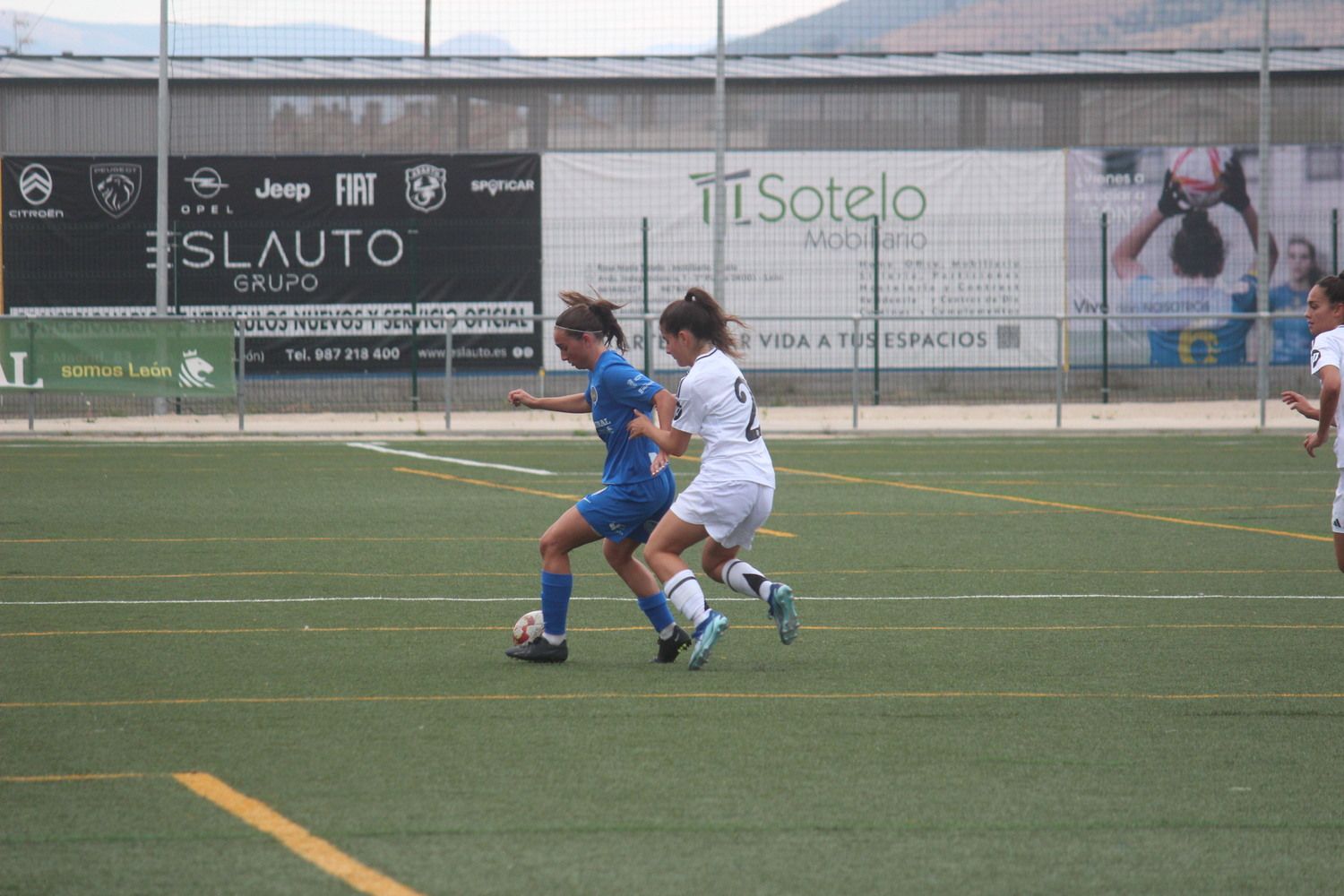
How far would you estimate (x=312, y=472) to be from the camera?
18.0 m

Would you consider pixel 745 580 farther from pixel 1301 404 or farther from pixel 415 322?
pixel 415 322

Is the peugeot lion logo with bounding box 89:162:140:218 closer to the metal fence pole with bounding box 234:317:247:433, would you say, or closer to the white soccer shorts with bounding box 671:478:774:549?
the metal fence pole with bounding box 234:317:247:433

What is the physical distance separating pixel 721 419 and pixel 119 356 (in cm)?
1701

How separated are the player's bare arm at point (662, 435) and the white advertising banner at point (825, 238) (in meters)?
20.6

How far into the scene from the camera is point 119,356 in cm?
2273

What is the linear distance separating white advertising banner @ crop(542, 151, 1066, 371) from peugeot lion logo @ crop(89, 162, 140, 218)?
6.83m

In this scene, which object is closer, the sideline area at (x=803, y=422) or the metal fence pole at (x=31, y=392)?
the metal fence pole at (x=31, y=392)

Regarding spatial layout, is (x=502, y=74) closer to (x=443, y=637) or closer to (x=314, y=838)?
(x=443, y=637)

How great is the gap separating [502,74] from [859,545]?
21798mm

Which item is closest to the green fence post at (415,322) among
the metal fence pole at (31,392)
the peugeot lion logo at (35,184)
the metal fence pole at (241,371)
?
the metal fence pole at (241,371)

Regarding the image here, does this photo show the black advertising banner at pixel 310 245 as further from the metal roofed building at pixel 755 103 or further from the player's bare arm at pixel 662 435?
the player's bare arm at pixel 662 435

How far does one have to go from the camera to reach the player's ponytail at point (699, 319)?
7.41 metres

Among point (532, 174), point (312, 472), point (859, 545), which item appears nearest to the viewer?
point (859, 545)

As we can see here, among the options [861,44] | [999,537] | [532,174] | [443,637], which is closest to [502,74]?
[532,174]
